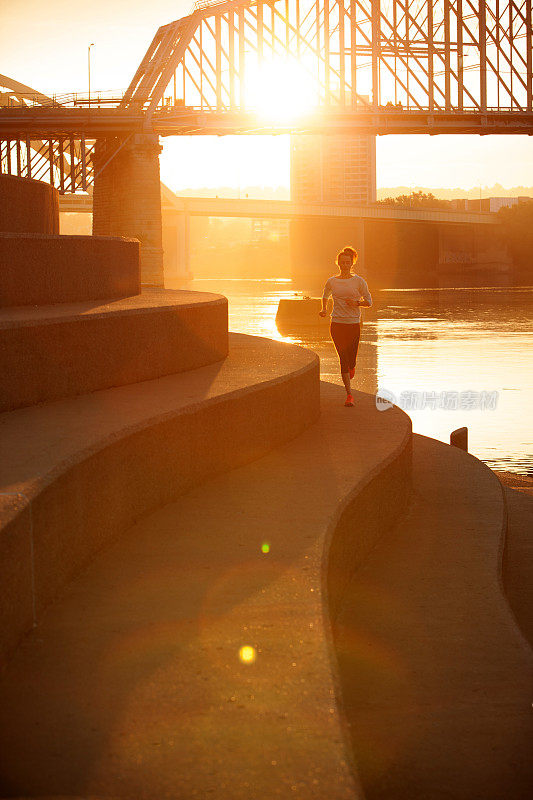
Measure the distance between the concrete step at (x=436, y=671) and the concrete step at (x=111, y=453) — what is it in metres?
1.24

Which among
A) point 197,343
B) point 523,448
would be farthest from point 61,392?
point 523,448

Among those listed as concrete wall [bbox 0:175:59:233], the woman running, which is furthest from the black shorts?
concrete wall [bbox 0:175:59:233]

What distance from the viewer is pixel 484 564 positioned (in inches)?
269

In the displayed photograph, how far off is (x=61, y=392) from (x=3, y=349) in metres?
0.72

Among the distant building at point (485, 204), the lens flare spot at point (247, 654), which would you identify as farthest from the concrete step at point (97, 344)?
the distant building at point (485, 204)

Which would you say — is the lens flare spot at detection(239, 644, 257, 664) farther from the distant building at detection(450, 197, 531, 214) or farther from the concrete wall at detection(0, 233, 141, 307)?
the distant building at detection(450, 197, 531, 214)

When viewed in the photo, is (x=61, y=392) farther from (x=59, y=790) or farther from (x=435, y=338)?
(x=435, y=338)

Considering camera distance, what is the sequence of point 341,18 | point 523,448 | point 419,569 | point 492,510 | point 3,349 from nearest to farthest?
point 3,349 < point 419,569 < point 492,510 < point 523,448 < point 341,18

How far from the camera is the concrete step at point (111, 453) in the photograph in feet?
13.8

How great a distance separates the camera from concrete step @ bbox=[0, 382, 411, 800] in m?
3.17

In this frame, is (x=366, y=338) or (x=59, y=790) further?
(x=366, y=338)

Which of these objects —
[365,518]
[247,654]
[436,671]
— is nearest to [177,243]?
[365,518]

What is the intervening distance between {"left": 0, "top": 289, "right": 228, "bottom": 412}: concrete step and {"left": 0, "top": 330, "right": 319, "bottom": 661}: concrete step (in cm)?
13

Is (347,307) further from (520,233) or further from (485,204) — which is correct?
(485,204)
